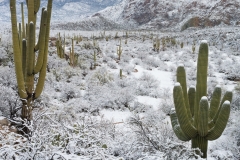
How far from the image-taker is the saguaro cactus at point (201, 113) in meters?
3.28

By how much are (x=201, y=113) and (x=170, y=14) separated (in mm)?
76447

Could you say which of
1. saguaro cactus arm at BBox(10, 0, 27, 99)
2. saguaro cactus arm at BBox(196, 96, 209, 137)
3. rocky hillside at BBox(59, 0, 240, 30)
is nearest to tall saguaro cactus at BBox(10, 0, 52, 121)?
saguaro cactus arm at BBox(10, 0, 27, 99)

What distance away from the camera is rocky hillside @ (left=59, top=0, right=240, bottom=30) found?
49.7 m

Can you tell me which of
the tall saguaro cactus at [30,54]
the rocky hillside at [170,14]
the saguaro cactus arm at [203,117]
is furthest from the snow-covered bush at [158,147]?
the rocky hillside at [170,14]

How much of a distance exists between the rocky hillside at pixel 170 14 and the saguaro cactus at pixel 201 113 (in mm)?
46034

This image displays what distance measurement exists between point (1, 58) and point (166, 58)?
10151 mm

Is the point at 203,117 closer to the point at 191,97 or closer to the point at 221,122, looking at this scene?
the point at 221,122

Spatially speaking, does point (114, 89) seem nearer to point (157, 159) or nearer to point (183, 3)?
point (157, 159)

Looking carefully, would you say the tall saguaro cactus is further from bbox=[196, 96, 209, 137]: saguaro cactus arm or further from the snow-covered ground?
bbox=[196, 96, 209, 137]: saguaro cactus arm

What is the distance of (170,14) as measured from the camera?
7581 centimetres

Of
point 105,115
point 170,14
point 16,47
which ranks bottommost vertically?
point 105,115

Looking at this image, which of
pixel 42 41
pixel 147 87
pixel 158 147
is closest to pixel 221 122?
pixel 158 147

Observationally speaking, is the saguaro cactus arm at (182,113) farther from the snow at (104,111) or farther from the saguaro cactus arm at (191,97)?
the saguaro cactus arm at (191,97)

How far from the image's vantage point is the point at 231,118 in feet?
18.3
